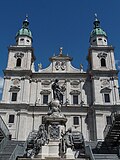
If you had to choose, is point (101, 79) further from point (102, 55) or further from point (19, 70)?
point (19, 70)

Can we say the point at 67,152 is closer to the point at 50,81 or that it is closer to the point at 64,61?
the point at 50,81

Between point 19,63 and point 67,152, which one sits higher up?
point 19,63

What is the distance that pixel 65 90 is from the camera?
33969 mm

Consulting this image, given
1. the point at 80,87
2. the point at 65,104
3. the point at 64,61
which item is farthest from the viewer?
the point at 64,61

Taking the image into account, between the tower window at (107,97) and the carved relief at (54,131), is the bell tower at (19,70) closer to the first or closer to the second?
the tower window at (107,97)

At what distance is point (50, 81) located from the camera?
36.0 m

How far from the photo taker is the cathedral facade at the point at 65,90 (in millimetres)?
31859

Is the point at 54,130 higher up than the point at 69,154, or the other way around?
the point at 54,130

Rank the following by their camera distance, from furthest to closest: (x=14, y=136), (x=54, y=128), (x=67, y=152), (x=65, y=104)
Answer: (x=65, y=104) < (x=14, y=136) < (x=54, y=128) < (x=67, y=152)

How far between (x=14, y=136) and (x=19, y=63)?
12.1 metres

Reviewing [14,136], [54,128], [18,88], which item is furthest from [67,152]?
[18,88]

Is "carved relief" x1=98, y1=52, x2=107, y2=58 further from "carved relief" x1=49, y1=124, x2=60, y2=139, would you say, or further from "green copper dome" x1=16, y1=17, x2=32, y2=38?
"carved relief" x1=49, y1=124, x2=60, y2=139

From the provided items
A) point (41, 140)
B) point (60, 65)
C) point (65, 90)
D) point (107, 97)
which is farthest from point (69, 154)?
point (60, 65)

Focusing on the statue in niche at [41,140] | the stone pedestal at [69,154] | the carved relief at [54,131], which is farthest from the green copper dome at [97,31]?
the stone pedestal at [69,154]
